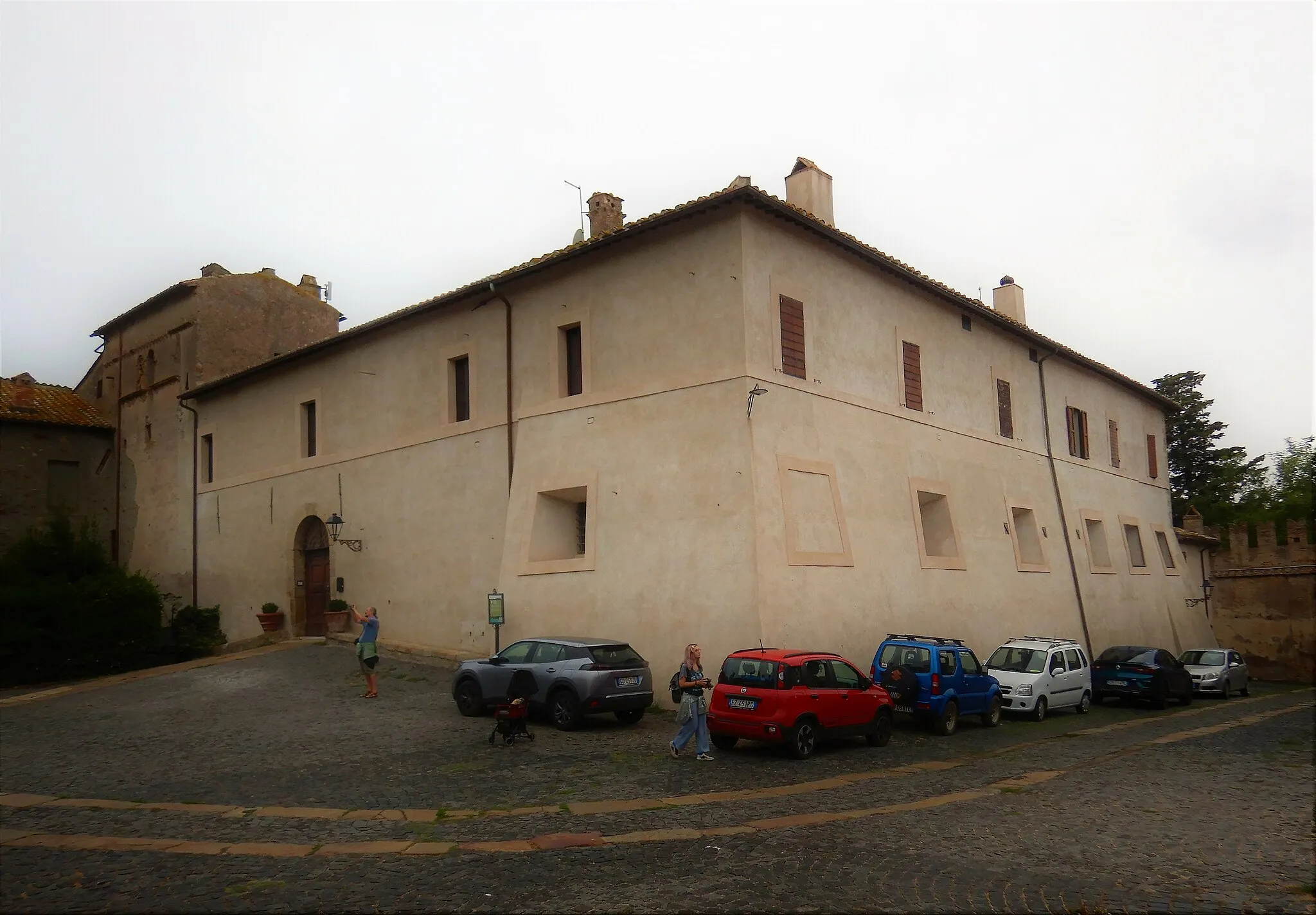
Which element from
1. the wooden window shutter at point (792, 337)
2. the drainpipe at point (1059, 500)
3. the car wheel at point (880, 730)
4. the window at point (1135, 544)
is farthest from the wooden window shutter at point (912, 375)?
the window at point (1135, 544)

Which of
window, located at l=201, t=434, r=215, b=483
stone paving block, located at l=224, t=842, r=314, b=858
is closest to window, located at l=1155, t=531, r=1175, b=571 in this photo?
window, located at l=201, t=434, r=215, b=483

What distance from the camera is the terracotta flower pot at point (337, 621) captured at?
24.1m

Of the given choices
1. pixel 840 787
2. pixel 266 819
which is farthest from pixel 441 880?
pixel 840 787

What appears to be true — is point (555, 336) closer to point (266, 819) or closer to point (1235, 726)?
point (266, 819)

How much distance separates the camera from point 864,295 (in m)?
20.8

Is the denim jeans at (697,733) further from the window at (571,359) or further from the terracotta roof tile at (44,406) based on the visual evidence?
the terracotta roof tile at (44,406)

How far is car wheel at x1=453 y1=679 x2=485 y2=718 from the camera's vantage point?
15633mm

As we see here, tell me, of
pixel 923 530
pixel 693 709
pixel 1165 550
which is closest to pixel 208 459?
pixel 923 530

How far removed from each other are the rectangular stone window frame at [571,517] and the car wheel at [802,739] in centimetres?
618

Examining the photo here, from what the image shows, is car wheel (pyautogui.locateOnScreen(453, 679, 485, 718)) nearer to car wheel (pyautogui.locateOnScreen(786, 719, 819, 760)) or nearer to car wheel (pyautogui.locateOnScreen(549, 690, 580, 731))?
car wheel (pyautogui.locateOnScreen(549, 690, 580, 731))

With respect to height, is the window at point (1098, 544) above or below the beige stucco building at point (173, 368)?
below

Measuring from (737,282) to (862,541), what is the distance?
5842mm

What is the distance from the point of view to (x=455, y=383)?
2256 centimetres

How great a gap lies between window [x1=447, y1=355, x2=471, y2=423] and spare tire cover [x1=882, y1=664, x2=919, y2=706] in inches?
450
